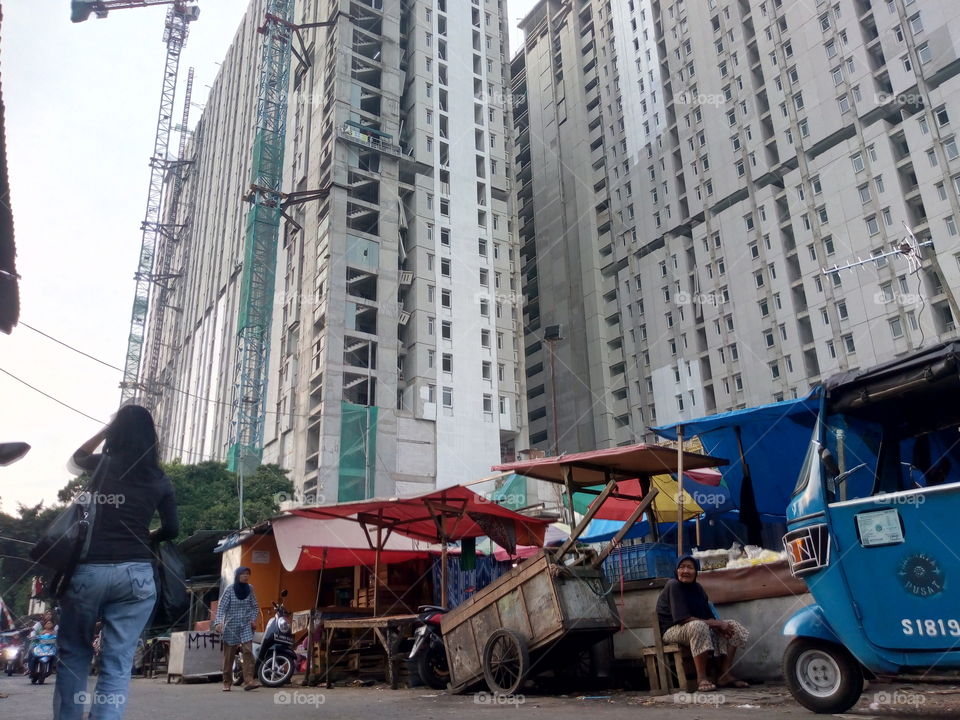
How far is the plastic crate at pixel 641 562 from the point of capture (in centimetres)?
926

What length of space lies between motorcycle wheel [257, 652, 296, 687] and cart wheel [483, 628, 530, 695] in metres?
5.45

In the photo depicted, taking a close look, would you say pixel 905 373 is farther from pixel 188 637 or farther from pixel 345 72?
pixel 345 72

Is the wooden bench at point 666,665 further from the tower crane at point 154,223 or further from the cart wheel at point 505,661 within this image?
the tower crane at point 154,223

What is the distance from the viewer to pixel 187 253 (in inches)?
3484

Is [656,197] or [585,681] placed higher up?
[656,197]

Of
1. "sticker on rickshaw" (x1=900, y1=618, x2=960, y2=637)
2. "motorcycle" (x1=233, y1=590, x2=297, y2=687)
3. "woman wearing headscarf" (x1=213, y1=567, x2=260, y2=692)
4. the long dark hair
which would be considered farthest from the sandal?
"motorcycle" (x1=233, y1=590, x2=297, y2=687)

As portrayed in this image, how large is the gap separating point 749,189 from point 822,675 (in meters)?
49.7

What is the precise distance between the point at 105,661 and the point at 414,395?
43267mm

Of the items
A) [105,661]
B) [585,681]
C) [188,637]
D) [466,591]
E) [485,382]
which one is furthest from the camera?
[485,382]

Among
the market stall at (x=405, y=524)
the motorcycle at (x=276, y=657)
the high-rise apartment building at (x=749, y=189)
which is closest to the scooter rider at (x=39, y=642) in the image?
the motorcycle at (x=276, y=657)

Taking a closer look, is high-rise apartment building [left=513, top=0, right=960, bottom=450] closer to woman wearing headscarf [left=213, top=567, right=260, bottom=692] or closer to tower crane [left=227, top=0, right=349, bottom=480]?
tower crane [left=227, top=0, right=349, bottom=480]

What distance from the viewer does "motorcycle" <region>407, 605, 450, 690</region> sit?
10.2 m

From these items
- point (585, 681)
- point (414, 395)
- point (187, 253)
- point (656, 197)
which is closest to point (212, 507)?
point (414, 395)

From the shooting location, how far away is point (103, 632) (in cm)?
395
